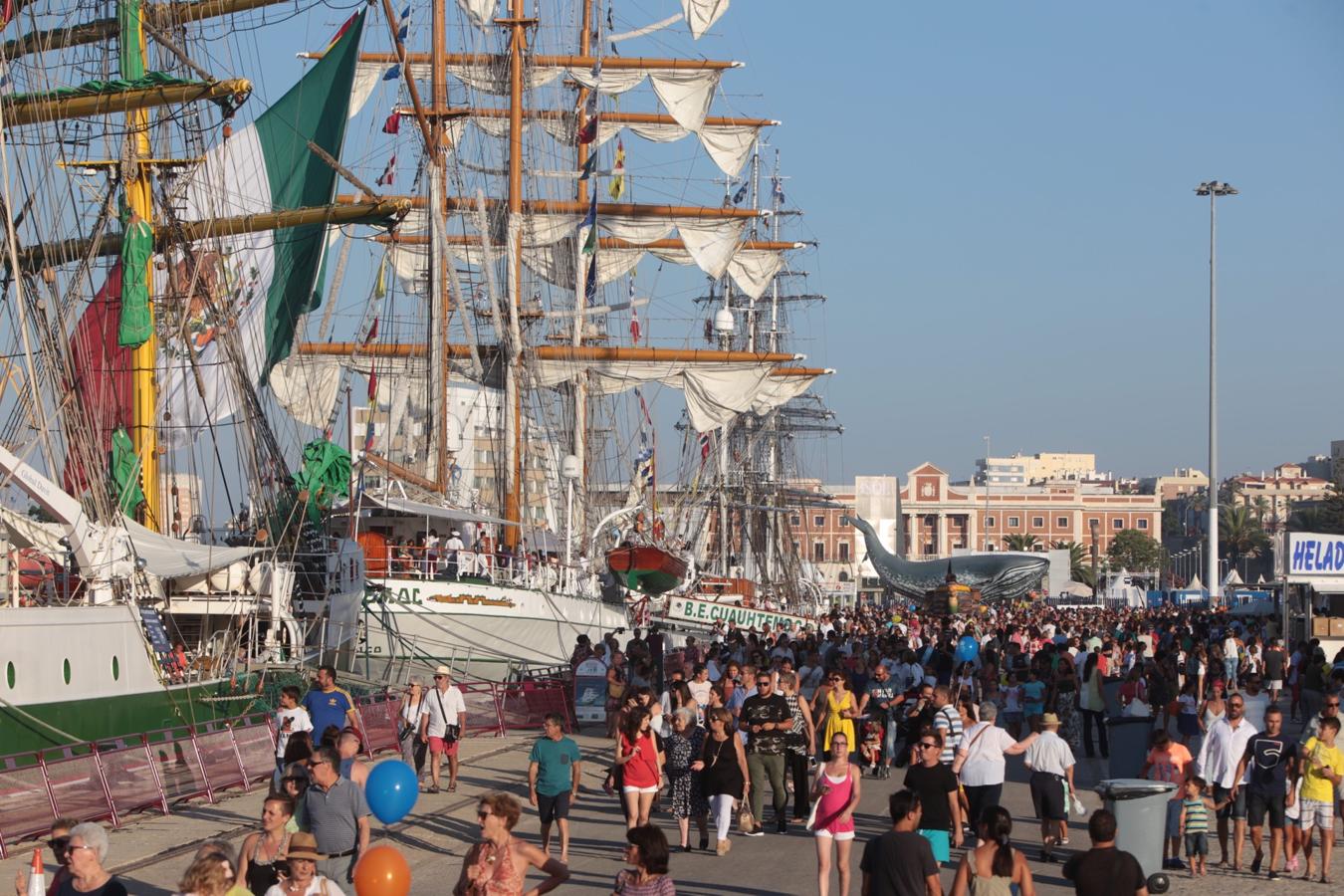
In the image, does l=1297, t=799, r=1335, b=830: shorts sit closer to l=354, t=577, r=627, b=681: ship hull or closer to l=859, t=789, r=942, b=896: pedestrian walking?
l=859, t=789, r=942, b=896: pedestrian walking

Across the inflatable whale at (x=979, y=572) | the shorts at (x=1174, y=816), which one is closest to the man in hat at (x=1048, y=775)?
the shorts at (x=1174, y=816)

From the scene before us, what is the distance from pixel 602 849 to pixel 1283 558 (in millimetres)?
19233

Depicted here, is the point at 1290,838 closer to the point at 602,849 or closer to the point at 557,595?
the point at 602,849

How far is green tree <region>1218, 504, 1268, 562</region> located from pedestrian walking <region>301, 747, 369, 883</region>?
411ft

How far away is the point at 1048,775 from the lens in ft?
46.0

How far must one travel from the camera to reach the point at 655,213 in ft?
190

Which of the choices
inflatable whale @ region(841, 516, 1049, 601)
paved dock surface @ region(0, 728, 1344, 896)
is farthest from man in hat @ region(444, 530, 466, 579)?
inflatable whale @ region(841, 516, 1049, 601)

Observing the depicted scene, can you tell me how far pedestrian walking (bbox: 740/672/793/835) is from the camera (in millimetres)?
15438

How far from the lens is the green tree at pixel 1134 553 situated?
146 metres

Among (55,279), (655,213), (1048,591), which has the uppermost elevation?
(655,213)

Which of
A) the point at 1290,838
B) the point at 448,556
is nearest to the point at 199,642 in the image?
the point at 448,556

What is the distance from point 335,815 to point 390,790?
1.17ft

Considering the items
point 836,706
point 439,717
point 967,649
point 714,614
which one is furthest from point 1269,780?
point 714,614

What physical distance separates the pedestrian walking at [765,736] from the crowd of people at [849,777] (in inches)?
0.7
